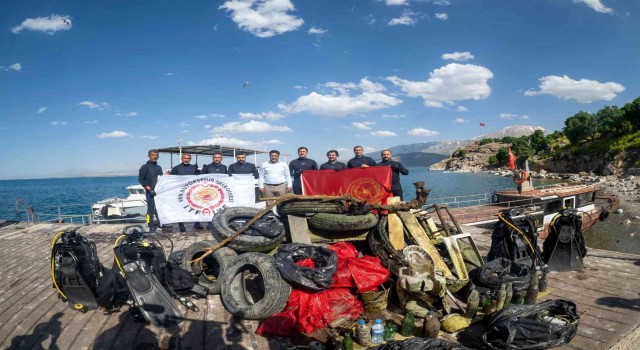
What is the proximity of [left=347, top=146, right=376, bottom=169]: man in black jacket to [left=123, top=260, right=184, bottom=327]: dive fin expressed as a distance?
561cm

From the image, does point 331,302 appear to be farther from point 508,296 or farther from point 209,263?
point 209,263

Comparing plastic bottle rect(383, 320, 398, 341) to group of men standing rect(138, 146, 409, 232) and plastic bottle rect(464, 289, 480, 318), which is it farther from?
group of men standing rect(138, 146, 409, 232)

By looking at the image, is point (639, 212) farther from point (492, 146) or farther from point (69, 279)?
point (492, 146)

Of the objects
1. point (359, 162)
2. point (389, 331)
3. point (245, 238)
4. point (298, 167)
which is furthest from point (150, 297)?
point (359, 162)

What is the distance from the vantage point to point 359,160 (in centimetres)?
914

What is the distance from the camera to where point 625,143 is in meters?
54.2

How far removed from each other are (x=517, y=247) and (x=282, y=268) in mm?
4382

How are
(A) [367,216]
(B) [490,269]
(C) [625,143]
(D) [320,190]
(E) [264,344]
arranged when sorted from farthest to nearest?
(C) [625,143] → (D) [320,190] → (A) [367,216] → (B) [490,269] → (E) [264,344]

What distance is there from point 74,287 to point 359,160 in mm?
6709

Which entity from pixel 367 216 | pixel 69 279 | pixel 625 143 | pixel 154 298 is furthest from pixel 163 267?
pixel 625 143

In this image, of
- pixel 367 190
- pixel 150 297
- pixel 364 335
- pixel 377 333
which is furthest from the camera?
pixel 367 190

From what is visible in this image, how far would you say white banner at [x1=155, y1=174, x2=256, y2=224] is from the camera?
10094 millimetres

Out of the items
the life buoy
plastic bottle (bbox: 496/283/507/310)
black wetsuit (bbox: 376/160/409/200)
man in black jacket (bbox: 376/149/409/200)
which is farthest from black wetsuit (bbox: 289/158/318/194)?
the life buoy

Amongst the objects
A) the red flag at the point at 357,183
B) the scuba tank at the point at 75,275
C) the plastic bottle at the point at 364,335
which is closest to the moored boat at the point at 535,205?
the red flag at the point at 357,183
